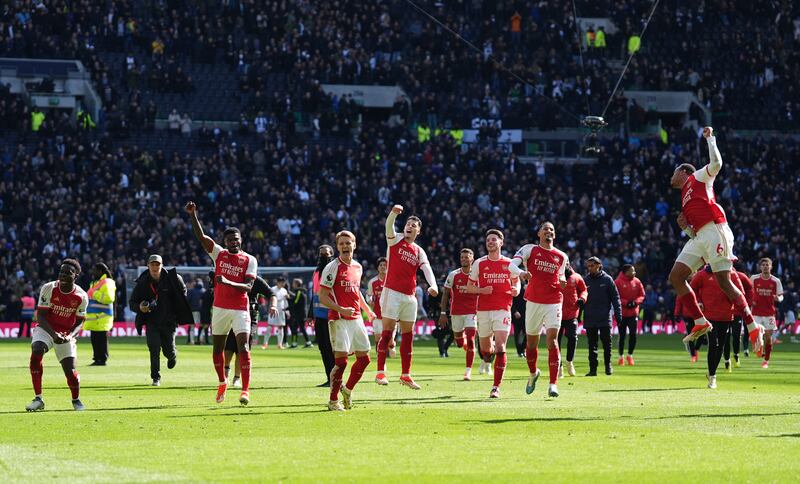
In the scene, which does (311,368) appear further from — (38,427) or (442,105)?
(442,105)

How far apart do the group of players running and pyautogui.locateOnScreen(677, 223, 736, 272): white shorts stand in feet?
0.04

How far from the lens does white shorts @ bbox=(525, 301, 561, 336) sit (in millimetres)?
19766

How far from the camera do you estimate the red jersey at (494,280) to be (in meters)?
21.1

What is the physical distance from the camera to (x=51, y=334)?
17.1 meters

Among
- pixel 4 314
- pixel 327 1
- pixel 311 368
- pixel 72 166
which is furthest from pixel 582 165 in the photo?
pixel 311 368

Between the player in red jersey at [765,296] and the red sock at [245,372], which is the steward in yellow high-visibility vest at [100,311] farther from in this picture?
the player in red jersey at [765,296]

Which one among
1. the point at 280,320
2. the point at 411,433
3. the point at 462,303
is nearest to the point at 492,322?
the point at 462,303

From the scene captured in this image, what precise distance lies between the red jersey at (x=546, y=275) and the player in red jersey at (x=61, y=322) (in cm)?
646

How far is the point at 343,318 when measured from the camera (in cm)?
1702

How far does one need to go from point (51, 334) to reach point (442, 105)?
158 feet

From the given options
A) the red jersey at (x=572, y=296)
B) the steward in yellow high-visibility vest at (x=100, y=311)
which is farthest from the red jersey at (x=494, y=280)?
the steward in yellow high-visibility vest at (x=100, y=311)

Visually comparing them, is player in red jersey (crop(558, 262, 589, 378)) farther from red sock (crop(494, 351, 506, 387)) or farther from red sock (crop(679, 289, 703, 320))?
red sock (crop(679, 289, 703, 320))

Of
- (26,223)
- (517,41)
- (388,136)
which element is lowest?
(26,223)

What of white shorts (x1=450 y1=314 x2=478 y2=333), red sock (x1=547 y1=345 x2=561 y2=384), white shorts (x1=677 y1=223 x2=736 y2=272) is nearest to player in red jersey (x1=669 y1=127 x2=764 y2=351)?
white shorts (x1=677 y1=223 x2=736 y2=272)
